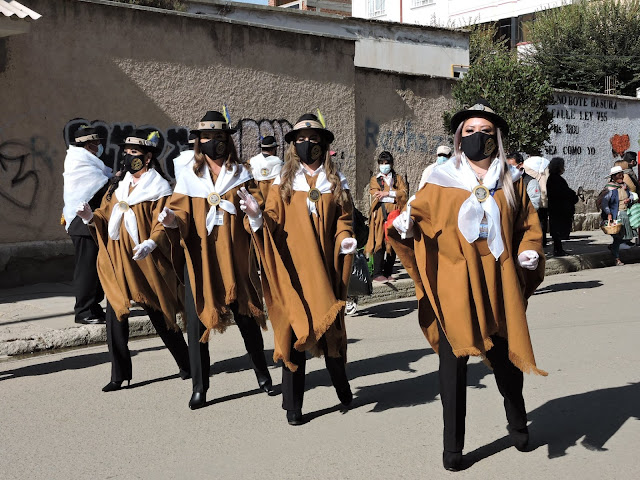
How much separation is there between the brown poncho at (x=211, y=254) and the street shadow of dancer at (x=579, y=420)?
2.24 metres

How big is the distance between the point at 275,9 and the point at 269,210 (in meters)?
17.6

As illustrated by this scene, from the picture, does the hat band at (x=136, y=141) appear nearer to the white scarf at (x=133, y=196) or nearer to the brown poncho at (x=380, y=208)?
the white scarf at (x=133, y=196)

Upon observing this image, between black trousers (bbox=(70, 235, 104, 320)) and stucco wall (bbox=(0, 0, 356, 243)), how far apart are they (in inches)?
A: 126

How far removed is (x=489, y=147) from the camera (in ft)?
16.5

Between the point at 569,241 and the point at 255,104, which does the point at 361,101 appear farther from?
the point at 569,241

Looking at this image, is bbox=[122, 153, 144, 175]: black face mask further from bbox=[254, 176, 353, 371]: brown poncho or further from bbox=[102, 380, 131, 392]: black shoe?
bbox=[102, 380, 131, 392]: black shoe

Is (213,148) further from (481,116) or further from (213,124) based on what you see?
(481,116)

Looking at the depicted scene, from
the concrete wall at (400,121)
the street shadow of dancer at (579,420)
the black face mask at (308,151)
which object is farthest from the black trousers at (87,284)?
the concrete wall at (400,121)

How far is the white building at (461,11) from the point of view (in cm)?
4211

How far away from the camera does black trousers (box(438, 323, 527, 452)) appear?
4848 mm

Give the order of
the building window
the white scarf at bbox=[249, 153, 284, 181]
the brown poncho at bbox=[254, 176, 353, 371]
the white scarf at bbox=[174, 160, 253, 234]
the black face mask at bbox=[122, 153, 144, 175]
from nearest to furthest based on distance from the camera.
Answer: the brown poncho at bbox=[254, 176, 353, 371] < the white scarf at bbox=[174, 160, 253, 234] < the black face mask at bbox=[122, 153, 144, 175] < the white scarf at bbox=[249, 153, 284, 181] < the building window

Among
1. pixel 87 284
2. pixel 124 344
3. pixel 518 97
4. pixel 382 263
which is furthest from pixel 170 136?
pixel 124 344

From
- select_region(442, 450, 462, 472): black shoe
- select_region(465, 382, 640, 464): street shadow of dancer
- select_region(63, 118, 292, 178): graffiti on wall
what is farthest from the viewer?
select_region(63, 118, 292, 178): graffiti on wall

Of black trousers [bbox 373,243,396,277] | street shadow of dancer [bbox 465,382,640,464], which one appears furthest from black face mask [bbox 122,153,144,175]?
black trousers [bbox 373,243,396,277]
